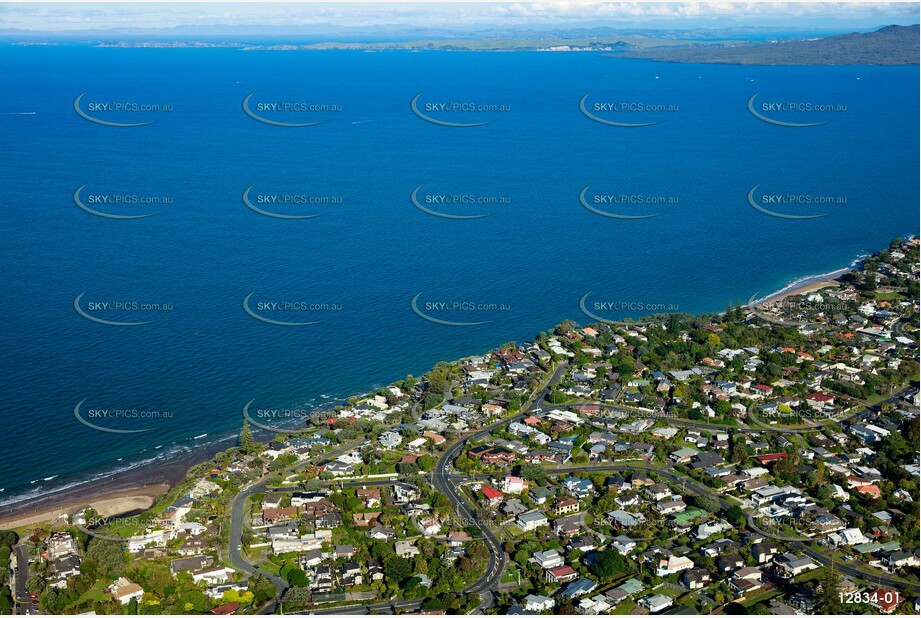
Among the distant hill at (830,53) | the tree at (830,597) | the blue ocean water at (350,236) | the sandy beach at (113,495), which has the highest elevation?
the distant hill at (830,53)

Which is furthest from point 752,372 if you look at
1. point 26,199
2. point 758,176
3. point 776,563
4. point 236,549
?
point 26,199

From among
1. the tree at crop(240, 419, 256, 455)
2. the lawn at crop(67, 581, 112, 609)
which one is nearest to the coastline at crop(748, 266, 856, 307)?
the tree at crop(240, 419, 256, 455)

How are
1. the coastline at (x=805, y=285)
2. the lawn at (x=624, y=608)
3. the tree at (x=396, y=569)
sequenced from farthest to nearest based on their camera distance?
1. the coastline at (x=805, y=285)
2. the tree at (x=396, y=569)
3. the lawn at (x=624, y=608)

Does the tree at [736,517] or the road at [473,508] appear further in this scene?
the tree at [736,517]

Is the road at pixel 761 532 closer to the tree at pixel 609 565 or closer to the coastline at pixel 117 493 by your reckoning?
the tree at pixel 609 565

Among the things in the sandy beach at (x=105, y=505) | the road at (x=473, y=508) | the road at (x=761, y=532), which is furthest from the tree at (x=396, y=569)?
the sandy beach at (x=105, y=505)

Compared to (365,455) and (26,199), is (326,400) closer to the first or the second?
(365,455)
